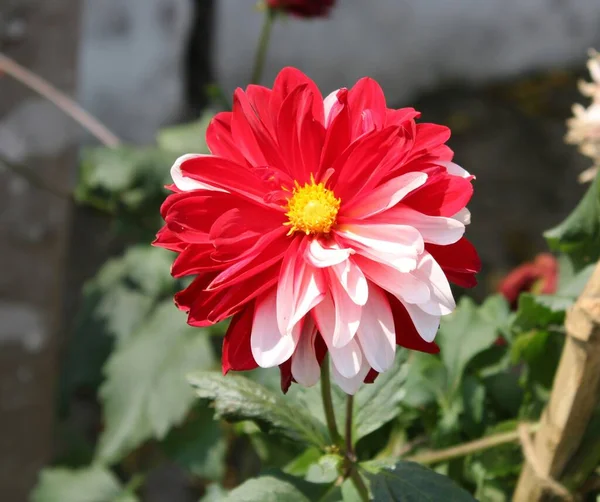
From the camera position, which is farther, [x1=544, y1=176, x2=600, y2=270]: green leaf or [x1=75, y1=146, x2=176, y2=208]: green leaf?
[x1=75, y1=146, x2=176, y2=208]: green leaf

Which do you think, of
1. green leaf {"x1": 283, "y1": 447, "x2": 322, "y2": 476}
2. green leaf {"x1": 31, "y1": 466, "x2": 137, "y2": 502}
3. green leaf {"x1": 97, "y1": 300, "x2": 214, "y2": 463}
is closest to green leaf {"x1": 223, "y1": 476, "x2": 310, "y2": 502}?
green leaf {"x1": 283, "y1": 447, "x2": 322, "y2": 476}

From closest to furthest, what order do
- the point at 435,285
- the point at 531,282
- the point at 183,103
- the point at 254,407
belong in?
the point at 435,285 < the point at 254,407 < the point at 531,282 < the point at 183,103

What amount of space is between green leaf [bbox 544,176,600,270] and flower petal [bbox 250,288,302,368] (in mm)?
314

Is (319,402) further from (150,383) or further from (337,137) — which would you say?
(150,383)

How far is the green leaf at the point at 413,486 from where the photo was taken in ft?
1.52

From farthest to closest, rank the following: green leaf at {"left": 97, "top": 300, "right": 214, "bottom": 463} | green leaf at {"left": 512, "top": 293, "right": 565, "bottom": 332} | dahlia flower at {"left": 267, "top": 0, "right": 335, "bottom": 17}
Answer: dahlia flower at {"left": 267, "top": 0, "right": 335, "bottom": 17} → green leaf at {"left": 97, "top": 300, "right": 214, "bottom": 463} → green leaf at {"left": 512, "top": 293, "right": 565, "bottom": 332}

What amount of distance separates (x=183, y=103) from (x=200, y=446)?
66cm

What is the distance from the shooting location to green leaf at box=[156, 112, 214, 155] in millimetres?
1019

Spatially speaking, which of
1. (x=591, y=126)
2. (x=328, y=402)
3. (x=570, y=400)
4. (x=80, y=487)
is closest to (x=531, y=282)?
(x=591, y=126)

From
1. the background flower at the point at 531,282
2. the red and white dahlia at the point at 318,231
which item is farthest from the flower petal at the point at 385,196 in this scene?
the background flower at the point at 531,282

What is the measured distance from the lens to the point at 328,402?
46 cm

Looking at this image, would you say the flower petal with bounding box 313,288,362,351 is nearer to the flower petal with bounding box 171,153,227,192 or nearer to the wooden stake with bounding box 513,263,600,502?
the flower petal with bounding box 171,153,227,192

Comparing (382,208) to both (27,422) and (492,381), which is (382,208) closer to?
(492,381)

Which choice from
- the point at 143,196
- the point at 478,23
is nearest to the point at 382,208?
the point at 143,196
